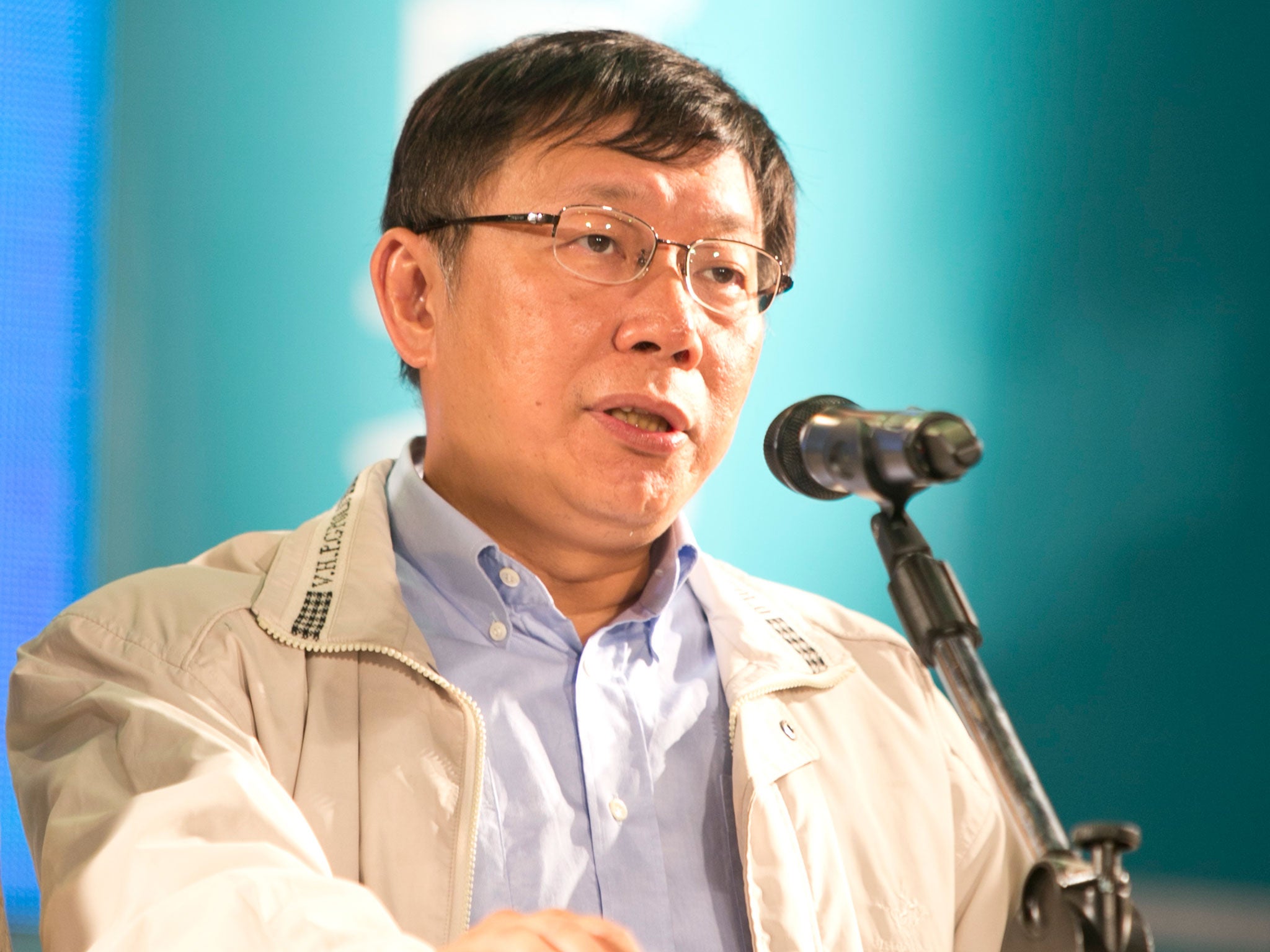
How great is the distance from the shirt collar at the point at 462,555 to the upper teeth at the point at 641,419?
24 cm

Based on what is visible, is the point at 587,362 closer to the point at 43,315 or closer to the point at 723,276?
the point at 723,276

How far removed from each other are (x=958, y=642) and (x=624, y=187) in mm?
891

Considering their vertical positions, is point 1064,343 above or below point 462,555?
above

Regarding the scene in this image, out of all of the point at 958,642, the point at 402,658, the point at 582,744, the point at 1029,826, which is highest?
the point at 958,642

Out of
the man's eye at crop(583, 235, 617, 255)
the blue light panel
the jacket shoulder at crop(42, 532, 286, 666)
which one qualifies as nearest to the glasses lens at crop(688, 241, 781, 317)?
the man's eye at crop(583, 235, 617, 255)

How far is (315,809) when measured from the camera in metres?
1.42

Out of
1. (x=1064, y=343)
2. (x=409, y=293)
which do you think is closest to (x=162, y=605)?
(x=409, y=293)

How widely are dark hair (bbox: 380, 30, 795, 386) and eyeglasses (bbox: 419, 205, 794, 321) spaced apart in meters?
0.10

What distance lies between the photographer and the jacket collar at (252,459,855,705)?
154 cm

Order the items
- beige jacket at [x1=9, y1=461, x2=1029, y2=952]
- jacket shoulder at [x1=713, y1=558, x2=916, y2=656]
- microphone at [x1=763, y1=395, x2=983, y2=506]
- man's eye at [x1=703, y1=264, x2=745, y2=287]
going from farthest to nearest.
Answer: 1. jacket shoulder at [x1=713, y1=558, x2=916, y2=656]
2. man's eye at [x1=703, y1=264, x2=745, y2=287]
3. beige jacket at [x1=9, y1=461, x2=1029, y2=952]
4. microphone at [x1=763, y1=395, x2=983, y2=506]

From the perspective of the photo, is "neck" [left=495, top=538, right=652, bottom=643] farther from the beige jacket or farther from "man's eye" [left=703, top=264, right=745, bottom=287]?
"man's eye" [left=703, top=264, right=745, bottom=287]

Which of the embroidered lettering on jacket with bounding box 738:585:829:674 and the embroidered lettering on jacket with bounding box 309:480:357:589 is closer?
the embroidered lettering on jacket with bounding box 309:480:357:589

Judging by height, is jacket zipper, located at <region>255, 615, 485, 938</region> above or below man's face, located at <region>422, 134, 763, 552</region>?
below

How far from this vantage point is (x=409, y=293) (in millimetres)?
1887
